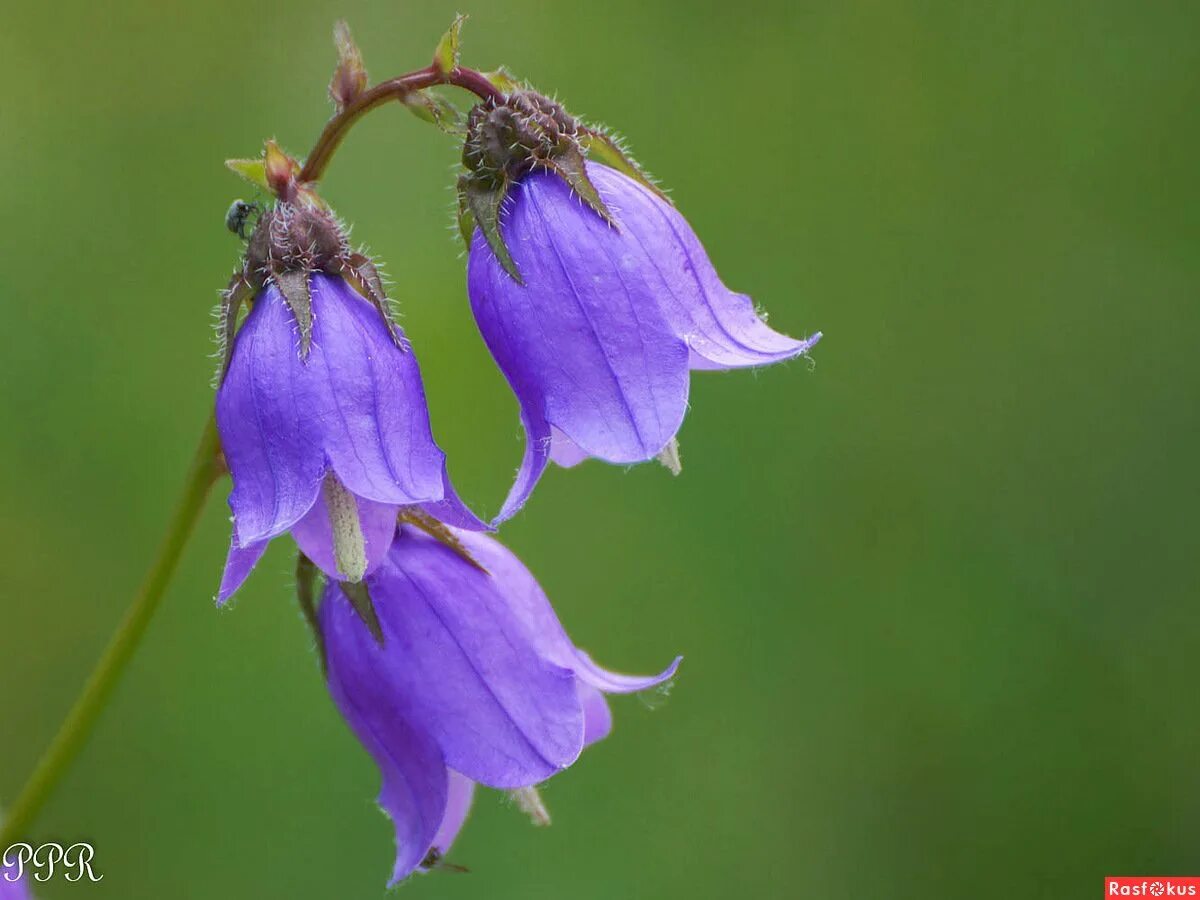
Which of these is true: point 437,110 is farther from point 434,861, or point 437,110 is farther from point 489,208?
point 434,861

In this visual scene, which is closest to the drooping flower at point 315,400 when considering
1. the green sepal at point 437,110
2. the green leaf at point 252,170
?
the green leaf at point 252,170

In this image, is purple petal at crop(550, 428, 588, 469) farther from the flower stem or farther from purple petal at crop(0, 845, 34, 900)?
purple petal at crop(0, 845, 34, 900)

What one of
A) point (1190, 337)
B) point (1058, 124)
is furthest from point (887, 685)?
point (1058, 124)

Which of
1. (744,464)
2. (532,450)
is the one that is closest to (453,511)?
(532,450)

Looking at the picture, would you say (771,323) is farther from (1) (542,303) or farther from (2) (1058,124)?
(1) (542,303)

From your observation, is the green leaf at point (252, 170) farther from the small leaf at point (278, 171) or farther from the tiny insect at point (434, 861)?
the tiny insect at point (434, 861)

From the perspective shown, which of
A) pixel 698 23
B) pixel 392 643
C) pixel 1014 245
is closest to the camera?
pixel 392 643
